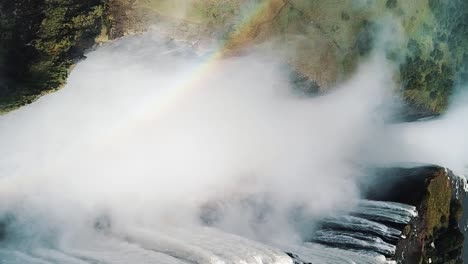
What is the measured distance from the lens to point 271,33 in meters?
13.6

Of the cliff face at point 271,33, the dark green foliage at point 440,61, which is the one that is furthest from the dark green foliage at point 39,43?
the dark green foliage at point 440,61

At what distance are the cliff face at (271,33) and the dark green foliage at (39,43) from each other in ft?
0.06

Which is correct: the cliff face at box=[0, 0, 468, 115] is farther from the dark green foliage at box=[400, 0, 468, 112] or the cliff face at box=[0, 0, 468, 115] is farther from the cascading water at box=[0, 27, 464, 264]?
the cascading water at box=[0, 27, 464, 264]

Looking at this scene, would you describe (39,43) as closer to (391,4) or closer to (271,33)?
(271,33)

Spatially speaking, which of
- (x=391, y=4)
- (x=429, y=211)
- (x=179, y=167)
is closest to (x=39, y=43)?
(x=179, y=167)

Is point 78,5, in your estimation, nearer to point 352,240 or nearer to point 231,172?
point 231,172

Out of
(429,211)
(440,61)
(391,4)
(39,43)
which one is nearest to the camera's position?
(39,43)

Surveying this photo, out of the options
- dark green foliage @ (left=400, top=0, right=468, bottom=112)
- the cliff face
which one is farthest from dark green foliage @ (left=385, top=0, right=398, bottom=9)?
dark green foliage @ (left=400, top=0, right=468, bottom=112)

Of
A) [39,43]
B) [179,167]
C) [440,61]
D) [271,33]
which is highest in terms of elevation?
[440,61]

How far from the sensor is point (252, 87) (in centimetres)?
1388

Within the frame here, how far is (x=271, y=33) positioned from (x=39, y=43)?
5.60 metres

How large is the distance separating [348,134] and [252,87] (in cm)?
451

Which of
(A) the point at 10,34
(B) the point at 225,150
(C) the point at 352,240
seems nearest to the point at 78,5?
(A) the point at 10,34

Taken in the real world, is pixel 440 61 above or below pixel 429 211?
above
